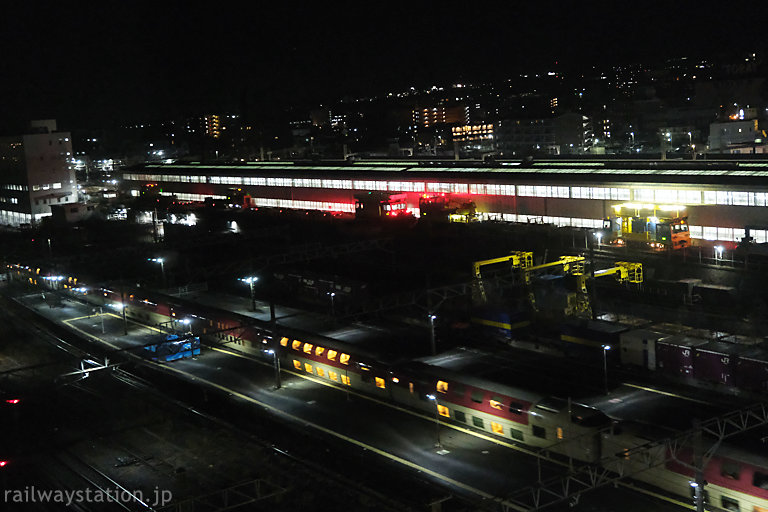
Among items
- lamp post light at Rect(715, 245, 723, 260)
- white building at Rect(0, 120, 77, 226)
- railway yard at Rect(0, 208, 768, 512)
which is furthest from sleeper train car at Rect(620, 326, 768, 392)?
white building at Rect(0, 120, 77, 226)

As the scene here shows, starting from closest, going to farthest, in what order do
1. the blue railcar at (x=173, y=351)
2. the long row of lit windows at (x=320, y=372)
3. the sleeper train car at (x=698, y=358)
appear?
1. the sleeper train car at (x=698, y=358)
2. the long row of lit windows at (x=320, y=372)
3. the blue railcar at (x=173, y=351)

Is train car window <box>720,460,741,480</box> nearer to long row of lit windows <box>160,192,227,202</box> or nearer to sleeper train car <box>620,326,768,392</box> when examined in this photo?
sleeper train car <box>620,326,768,392</box>

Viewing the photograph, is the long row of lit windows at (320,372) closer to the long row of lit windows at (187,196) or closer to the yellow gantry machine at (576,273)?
the yellow gantry machine at (576,273)

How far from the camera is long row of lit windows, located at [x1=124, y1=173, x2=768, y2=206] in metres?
24.8

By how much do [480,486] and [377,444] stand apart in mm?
2366

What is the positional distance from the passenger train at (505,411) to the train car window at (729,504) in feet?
0.04

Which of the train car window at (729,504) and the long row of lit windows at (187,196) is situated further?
the long row of lit windows at (187,196)

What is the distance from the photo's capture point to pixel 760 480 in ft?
31.8

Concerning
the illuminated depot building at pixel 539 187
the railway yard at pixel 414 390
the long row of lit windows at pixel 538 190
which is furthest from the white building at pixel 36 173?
the railway yard at pixel 414 390

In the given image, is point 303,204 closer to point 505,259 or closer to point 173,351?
point 505,259

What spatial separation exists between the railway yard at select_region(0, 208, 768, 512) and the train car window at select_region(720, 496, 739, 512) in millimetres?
28

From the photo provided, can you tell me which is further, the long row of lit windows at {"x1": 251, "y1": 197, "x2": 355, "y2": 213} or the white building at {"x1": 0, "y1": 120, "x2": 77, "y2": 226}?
the white building at {"x1": 0, "y1": 120, "x2": 77, "y2": 226}

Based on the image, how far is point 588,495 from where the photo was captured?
10789 mm

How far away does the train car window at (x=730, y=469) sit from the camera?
9.94m
